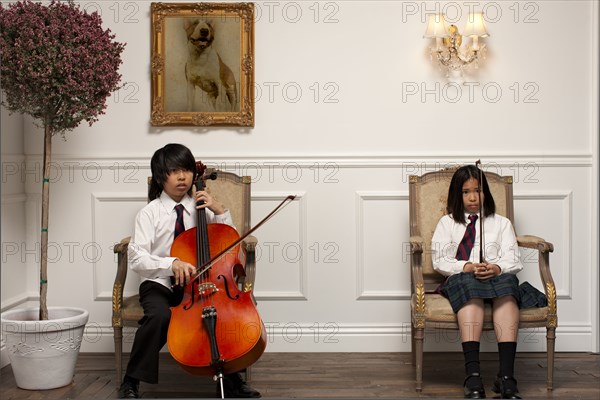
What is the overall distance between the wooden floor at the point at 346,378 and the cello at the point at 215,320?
2.18 feet

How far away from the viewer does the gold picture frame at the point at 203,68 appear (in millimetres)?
4297

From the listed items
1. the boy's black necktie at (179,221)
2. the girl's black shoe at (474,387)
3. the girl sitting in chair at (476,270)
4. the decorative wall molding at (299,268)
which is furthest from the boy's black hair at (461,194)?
the boy's black necktie at (179,221)

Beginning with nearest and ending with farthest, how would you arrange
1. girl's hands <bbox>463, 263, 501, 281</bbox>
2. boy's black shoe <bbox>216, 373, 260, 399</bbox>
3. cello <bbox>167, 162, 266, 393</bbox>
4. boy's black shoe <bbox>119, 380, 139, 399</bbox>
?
cello <bbox>167, 162, 266, 393</bbox> → boy's black shoe <bbox>119, 380, 139, 399</bbox> → boy's black shoe <bbox>216, 373, 260, 399</bbox> → girl's hands <bbox>463, 263, 501, 281</bbox>

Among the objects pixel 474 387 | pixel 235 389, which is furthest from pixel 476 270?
pixel 235 389

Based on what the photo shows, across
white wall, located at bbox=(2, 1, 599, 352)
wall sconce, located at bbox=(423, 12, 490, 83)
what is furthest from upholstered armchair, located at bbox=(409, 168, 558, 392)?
wall sconce, located at bbox=(423, 12, 490, 83)

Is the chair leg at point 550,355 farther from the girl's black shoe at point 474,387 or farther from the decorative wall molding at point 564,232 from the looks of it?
the decorative wall molding at point 564,232

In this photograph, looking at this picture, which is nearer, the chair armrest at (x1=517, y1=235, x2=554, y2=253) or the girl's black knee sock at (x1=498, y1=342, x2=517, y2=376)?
the girl's black knee sock at (x1=498, y1=342, x2=517, y2=376)

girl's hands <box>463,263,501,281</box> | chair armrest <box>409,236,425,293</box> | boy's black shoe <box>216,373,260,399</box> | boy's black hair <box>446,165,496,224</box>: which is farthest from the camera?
boy's black hair <box>446,165,496,224</box>

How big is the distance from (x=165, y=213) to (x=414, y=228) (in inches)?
49.1

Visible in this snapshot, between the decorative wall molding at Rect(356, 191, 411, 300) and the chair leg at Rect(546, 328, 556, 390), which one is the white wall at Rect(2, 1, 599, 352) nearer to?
the decorative wall molding at Rect(356, 191, 411, 300)

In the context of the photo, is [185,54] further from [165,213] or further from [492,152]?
[492,152]

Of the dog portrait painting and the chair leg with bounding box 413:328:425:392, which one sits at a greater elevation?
the dog portrait painting

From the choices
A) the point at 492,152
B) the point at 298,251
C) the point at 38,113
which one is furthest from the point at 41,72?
the point at 492,152

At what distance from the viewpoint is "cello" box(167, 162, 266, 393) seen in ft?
9.55
